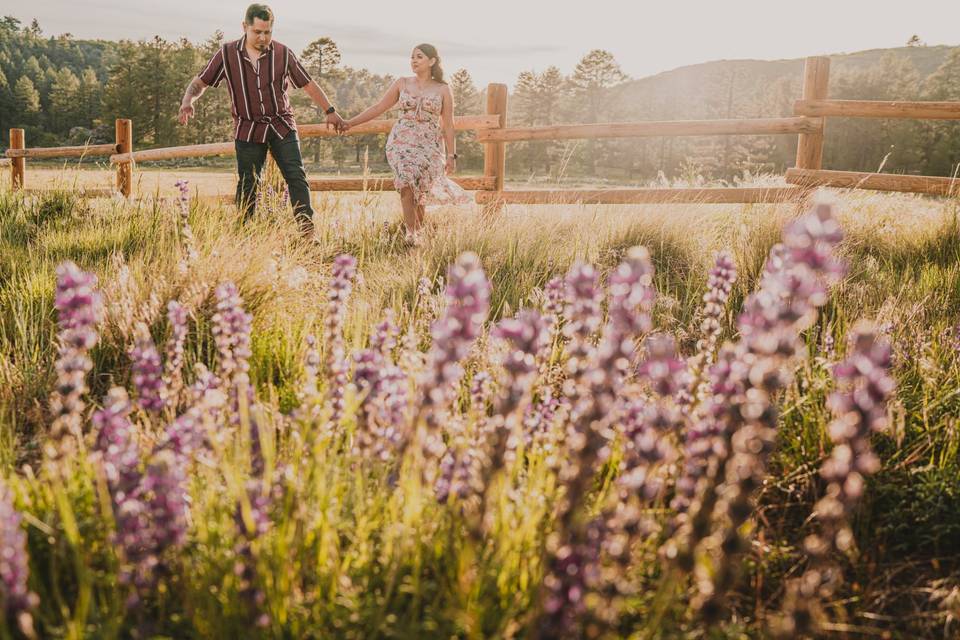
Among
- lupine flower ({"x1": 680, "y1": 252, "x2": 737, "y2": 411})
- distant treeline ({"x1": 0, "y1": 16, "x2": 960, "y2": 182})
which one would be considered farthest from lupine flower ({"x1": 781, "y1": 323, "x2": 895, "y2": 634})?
distant treeline ({"x1": 0, "y1": 16, "x2": 960, "y2": 182})

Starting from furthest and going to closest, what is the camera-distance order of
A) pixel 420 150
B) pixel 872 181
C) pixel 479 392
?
1. pixel 872 181
2. pixel 420 150
3. pixel 479 392

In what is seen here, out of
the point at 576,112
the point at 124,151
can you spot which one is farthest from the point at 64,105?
the point at 124,151

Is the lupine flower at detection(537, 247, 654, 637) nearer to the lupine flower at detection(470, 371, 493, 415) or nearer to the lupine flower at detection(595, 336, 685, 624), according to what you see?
the lupine flower at detection(595, 336, 685, 624)

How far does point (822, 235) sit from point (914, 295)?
3967mm

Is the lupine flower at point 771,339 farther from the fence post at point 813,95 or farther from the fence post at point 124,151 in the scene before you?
the fence post at point 124,151

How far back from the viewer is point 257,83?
6.27 meters

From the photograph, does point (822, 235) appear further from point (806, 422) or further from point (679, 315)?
point (679, 315)

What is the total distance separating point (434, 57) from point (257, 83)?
157cm

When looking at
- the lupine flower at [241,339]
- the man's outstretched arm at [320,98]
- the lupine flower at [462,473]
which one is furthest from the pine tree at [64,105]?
the lupine flower at [462,473]

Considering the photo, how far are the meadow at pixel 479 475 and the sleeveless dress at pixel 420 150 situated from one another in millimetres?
3482

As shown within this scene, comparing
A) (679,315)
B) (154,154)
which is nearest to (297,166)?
(679,315)

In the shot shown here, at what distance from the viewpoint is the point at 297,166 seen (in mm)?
6508

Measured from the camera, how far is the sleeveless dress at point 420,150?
6.77 metres

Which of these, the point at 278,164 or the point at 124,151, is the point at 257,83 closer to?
the point at 278,164
